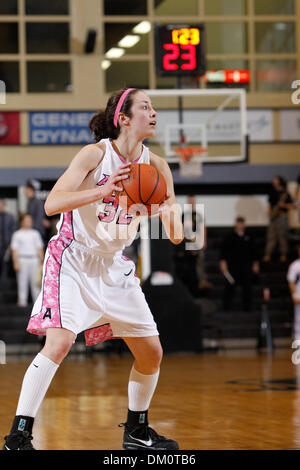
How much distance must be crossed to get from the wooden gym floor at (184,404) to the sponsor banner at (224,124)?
392cm

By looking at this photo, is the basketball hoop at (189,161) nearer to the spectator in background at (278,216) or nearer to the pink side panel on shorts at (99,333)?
the spectator in background at (278,216)

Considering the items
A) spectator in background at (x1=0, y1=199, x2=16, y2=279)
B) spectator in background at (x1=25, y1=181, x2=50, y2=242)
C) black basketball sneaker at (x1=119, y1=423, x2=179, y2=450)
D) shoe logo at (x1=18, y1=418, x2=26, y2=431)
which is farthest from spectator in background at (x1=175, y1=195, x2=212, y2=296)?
shoe logo at (x1=18, y1=418, x2=26, y2=431)

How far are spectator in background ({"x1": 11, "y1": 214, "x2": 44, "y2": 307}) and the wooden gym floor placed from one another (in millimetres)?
1852

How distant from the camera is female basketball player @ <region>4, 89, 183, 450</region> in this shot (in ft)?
13.7

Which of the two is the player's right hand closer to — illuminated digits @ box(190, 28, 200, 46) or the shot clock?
the shot clock

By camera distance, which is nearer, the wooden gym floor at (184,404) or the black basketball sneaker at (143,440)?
the black basketball sneaker at (143,440)

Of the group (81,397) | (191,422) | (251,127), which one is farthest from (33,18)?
(191,422)

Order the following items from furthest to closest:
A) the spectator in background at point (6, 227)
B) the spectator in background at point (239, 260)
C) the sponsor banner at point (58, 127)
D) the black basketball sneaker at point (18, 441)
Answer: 1. the sponsor banner at point (58, 127)
2. the spectator in background at point (6, 227)
3. the spectator in background at point (239, 260)
4. the black basketball sneaker at point (18, 441)

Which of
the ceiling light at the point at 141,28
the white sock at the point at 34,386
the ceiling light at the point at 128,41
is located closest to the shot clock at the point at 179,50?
the white sock at the point at 34,386

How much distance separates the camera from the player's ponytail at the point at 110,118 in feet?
14.6

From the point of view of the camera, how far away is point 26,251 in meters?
13.6

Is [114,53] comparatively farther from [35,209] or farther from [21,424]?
[21,424]

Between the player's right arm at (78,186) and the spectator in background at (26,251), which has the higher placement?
the player's right arm at (78,186)

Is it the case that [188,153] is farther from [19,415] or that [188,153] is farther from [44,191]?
[19,415]
